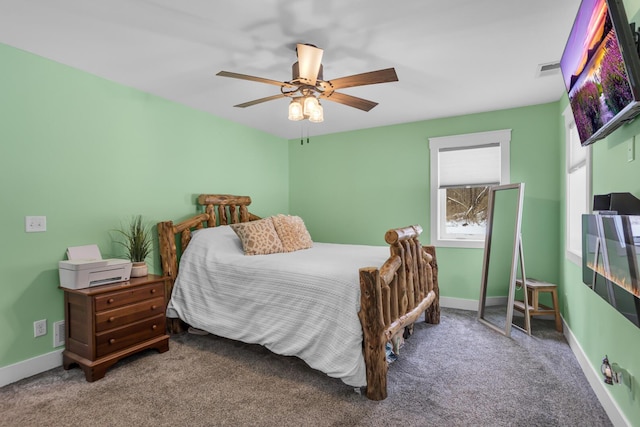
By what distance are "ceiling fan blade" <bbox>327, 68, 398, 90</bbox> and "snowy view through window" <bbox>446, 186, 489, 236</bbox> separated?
2.51 metres

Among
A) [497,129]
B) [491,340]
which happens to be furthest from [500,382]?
[497,129]

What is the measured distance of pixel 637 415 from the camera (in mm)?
1535

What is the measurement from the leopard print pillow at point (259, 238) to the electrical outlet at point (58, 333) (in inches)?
61.4

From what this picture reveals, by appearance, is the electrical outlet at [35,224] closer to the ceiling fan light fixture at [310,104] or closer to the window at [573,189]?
the ceiling fan light fixture at [310,104]

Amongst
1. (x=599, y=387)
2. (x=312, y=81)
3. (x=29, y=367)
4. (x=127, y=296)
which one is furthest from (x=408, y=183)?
(x=29, y=367)

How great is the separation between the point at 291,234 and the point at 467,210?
2.26 metres

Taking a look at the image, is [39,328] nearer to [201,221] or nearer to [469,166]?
[201,221]

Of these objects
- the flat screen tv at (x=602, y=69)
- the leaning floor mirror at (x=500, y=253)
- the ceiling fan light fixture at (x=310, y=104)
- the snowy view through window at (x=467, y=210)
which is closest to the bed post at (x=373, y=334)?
the ceiling fan light fixture at (x=310, y=104)

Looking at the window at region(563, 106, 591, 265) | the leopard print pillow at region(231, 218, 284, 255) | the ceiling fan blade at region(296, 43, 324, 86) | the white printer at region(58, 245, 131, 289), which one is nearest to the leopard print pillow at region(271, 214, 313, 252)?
the leopard print pillow at region(231, 218, 284, 255)

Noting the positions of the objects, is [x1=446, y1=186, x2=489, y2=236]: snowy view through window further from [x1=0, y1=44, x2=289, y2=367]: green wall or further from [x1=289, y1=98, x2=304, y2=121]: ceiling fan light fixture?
[x1=0, y1=44, x2=289, y2=367]: green wall

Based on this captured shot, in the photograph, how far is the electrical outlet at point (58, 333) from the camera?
255 cm

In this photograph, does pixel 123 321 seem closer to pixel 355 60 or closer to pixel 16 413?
pixel 16 413

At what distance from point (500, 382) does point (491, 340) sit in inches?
31.1

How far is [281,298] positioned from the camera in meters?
2.53
